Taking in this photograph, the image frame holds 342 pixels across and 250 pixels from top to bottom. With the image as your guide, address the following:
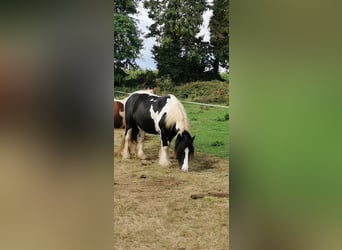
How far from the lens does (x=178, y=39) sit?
2293 millimetres

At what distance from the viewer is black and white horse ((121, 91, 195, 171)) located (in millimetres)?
2322

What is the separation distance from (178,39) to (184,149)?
66cm

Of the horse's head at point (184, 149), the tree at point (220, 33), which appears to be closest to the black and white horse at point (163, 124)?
the horse's head at point (184, 149)

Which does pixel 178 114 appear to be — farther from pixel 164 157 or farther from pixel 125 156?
pixel 125 156

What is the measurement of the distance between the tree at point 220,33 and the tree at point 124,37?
1.53 ft

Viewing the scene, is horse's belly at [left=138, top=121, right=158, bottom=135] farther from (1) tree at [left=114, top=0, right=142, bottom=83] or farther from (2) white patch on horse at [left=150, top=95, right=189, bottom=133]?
(1) tree at [left=114, top=0, right=142, bottom=83]

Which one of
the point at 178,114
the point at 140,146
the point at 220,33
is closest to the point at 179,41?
the point at 220,33

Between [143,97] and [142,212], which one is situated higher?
[143,97]

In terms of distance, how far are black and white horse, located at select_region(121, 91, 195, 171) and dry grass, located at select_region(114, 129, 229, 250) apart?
0.33 ft
